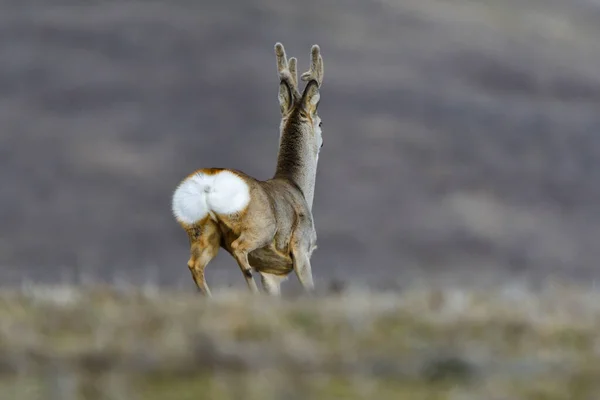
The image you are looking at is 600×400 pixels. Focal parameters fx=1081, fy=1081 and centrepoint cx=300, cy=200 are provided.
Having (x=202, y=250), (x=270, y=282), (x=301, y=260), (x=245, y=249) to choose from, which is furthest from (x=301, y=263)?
(x=202, y=250)

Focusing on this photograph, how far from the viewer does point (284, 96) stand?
55.0 feet

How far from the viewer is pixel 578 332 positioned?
21.1 ft

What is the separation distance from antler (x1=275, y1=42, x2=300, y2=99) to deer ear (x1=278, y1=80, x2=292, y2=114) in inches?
2.2

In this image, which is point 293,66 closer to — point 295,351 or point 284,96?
point 284,96

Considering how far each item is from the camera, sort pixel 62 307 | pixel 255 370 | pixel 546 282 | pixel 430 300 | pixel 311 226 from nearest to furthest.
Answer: pixel 255 370 < pixel 62 307 < pixel 430 300 < pixel 546 282 < pixel 311 226

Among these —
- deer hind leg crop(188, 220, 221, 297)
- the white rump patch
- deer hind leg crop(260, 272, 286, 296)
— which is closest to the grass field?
the white rump patch

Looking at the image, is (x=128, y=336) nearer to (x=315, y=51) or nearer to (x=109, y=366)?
(x=109, y=366)

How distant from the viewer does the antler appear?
16.7m

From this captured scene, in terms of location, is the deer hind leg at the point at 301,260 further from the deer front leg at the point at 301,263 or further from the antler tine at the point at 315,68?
the antler tine at the point at 315,68

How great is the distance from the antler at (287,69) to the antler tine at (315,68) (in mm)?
185

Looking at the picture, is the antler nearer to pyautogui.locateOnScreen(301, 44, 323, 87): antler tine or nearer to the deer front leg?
pyautogui.locateOnScreen(301, 44, 323, 87): antler tine

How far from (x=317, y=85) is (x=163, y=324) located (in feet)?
35.9

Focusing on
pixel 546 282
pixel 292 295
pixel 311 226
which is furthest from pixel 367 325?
pixel 311 226

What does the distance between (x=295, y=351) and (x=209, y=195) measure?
763cm
